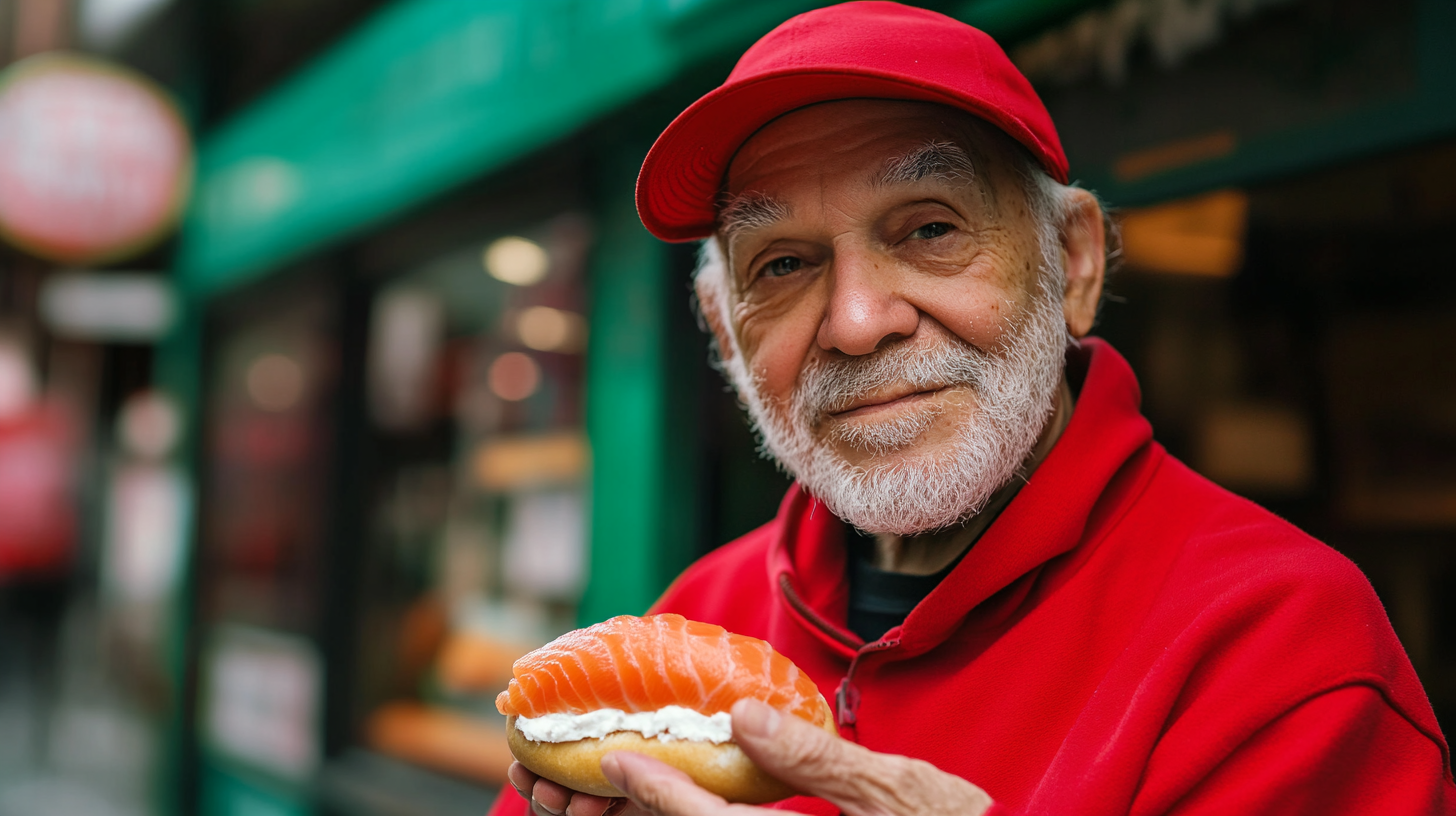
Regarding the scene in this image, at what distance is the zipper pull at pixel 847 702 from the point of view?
1.45 m

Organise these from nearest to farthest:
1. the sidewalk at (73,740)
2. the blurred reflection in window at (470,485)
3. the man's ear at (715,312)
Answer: the man's ear at (715,312), the blurred reflection in window at (470,485), the sidewalk at (73,740)

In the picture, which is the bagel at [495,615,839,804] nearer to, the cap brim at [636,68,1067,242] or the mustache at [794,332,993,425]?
the mustache at [794,332,993,425]

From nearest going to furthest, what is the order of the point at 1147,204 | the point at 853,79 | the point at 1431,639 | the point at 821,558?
the point at 853,79
the point at 821,558
the point at 1431,639
the point at 1147,204

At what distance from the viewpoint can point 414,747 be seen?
5.05 meters

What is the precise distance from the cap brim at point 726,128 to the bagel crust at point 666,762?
0.88 meters

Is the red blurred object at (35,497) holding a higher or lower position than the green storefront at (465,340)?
lower

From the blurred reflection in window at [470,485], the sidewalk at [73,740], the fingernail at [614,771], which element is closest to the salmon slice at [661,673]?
the fingernail at [614,771]

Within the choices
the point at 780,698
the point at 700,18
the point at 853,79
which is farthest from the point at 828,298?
the point at 700,18

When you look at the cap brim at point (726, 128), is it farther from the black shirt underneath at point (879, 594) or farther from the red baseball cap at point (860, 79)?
the black shirt underneath at point (879, 594)

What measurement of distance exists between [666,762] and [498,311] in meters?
3.97

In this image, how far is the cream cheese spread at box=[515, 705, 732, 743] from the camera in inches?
46.6

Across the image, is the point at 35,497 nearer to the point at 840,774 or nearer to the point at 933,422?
the point at 933,422

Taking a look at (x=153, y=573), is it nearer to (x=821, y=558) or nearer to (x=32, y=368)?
Answer: (x=32, y=368)

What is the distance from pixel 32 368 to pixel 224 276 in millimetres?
9952
